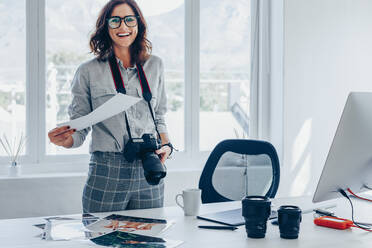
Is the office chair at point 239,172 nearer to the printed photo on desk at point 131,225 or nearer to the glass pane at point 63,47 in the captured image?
the printed photo on desk at point 131,225

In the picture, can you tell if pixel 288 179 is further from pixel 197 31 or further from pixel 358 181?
pixel 358 181

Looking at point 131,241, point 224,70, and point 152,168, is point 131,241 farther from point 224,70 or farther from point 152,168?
point 224,70

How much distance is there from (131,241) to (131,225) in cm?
18

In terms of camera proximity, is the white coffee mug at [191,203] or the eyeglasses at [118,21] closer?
the white coffee mug at [191,203]

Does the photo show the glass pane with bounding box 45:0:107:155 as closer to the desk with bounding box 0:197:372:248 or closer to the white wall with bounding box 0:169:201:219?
the white wall with bounding box 0:169:201:219

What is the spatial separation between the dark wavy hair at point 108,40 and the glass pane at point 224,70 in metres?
1.08

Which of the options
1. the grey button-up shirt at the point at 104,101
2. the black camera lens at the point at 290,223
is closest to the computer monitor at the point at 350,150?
the black camera lens at the point at 290,223

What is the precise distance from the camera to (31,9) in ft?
9.78

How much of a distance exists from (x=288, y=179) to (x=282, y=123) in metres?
0.41

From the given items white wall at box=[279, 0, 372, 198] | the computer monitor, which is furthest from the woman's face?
white wall at box=[279, 0, 372, 198]

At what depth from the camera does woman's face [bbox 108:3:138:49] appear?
231 centimetres

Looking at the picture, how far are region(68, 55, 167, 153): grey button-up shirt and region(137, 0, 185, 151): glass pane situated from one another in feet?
3.26

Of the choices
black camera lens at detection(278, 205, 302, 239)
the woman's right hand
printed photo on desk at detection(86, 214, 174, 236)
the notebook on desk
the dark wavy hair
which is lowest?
printed photo on desk at detection(86, 214, 174, 236)

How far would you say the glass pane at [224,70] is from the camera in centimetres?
344
